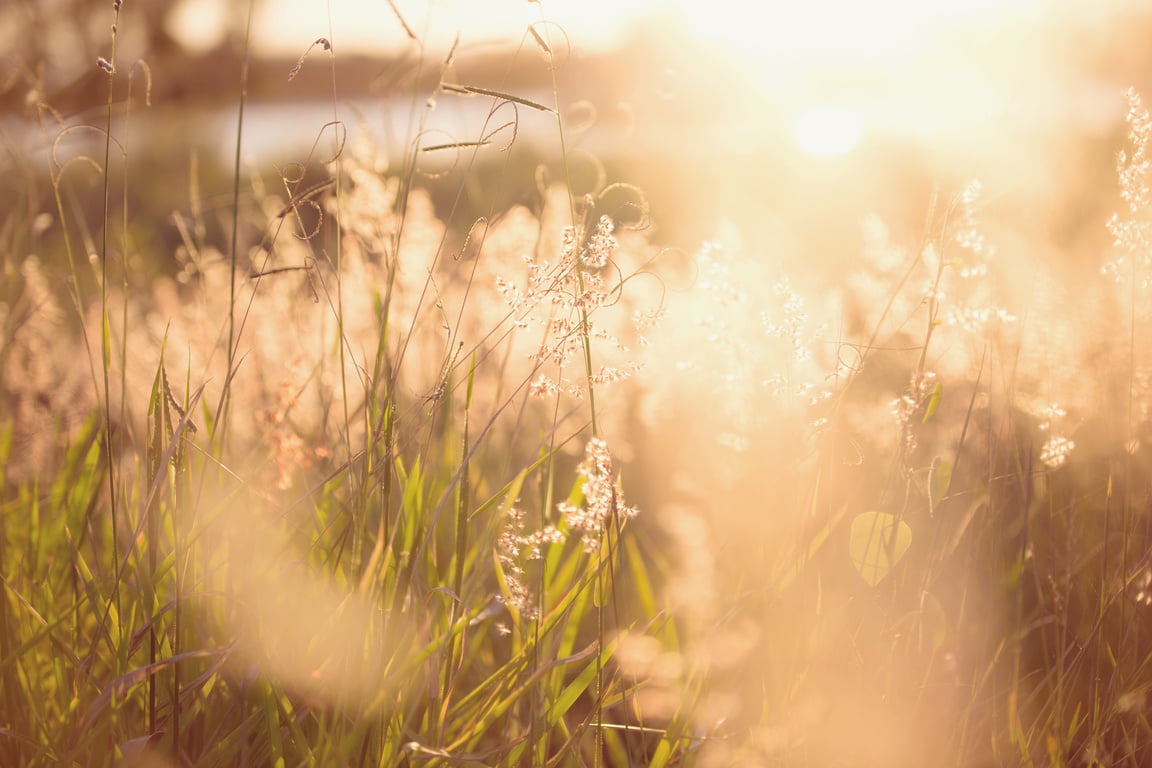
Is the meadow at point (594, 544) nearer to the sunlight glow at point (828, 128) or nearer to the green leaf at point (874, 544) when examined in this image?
the green leaf at point (874, 544)

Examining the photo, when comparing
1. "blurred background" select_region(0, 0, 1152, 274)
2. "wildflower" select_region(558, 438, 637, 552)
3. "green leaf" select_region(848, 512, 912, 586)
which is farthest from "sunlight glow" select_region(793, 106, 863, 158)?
"wildflower" select_region(558, 438, 637, 552)

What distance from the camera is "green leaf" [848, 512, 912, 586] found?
1.14m

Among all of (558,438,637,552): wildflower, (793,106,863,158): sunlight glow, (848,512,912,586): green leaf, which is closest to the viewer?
(558,438,637,552): wildflower

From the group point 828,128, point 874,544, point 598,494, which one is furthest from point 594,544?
point 828,128

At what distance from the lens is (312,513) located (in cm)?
145

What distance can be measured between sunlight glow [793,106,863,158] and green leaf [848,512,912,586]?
4.97ft

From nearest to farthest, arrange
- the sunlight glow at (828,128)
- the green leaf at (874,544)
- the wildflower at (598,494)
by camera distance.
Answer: the wildflower at (598,494) < the green leaf at (874,544) < the sunlight glow at (828,128)

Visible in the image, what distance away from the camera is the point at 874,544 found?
1.18m

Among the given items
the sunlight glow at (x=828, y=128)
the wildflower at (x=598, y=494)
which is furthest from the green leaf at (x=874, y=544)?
the sunlight glow at (x=828, y=128)

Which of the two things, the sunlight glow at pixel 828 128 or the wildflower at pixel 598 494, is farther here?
the sunlight glow at pixel 828 128

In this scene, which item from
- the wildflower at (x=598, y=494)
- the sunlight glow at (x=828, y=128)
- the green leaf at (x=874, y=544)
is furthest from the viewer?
the sunlight glow at (x=828, y=128)

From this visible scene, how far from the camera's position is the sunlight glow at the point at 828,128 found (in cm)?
247

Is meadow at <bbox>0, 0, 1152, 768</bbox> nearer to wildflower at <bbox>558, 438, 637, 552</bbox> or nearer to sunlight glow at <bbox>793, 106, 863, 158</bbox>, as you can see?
wildflower at <bbox>558, 438, 637, 552</bbox>

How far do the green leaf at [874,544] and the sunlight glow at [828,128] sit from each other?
1514mm
